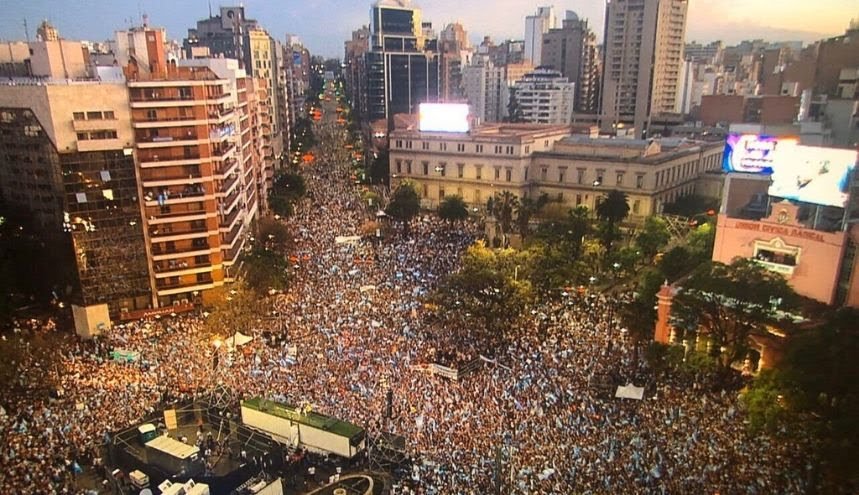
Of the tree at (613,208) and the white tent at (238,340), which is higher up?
the tree at (613,208)

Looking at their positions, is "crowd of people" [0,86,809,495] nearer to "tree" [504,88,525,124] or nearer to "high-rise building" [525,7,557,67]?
"tree" [504,88,525,124]

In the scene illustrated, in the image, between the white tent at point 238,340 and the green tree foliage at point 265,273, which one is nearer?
the white tent at point 238,340

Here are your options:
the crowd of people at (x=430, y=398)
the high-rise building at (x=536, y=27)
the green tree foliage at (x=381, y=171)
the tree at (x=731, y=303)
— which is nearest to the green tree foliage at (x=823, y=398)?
the crowd of people at (x=430, y=398)

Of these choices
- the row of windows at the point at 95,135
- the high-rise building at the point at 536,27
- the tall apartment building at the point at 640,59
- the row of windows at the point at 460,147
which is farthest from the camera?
the high-rise building at the point at 536,27

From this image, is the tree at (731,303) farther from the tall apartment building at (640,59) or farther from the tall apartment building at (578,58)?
the tall apartment building at (578,58)

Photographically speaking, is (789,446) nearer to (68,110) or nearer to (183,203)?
(183,203)

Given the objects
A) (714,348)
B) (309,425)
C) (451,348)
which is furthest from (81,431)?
(714,348)
